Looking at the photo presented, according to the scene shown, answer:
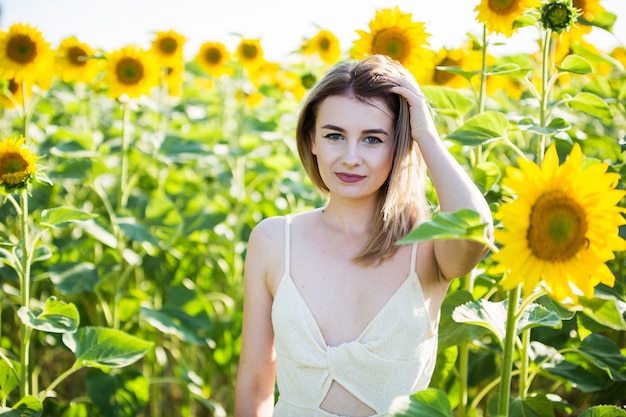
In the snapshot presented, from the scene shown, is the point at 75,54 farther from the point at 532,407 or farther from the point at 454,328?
the point at 532,407

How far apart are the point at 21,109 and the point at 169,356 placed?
1313mm

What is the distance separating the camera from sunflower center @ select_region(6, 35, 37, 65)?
224 cm

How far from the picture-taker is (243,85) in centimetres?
317

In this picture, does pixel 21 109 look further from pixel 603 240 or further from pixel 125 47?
pixel 603 240

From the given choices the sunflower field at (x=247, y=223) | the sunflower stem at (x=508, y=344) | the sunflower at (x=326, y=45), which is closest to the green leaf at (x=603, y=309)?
the sunflower field at (x=247, y=223)

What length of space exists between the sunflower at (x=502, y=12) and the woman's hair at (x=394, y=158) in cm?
27

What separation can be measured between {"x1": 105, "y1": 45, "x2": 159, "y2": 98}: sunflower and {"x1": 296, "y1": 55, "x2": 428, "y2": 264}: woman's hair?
107 centimetres

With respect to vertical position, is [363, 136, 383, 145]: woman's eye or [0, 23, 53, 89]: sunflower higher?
[0, 23, 53, 89]: sunflower

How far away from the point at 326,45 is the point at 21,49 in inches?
50.6

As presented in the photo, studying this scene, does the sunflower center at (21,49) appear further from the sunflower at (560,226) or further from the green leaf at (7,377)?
the sunflower at (560,226)

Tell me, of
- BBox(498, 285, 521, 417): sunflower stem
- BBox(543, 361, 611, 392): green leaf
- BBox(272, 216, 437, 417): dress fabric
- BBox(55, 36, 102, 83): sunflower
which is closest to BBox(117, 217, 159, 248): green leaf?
BBox(55, 36, 102, 83): sunflower

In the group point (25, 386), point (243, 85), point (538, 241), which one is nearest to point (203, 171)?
point (243, 85)

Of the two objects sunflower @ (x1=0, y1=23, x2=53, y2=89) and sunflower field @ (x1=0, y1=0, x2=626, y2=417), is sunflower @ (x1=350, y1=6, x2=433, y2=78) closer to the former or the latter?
sunflower field @ (x1=0, y1=0, x2=626, y2=417)

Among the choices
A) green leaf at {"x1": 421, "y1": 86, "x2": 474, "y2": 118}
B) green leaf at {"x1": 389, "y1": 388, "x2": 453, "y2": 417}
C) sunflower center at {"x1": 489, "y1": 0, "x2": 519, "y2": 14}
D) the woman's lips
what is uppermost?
sunflower center at {"x1": 489, "y1": 0, "x2": 519, "y2": 14}
